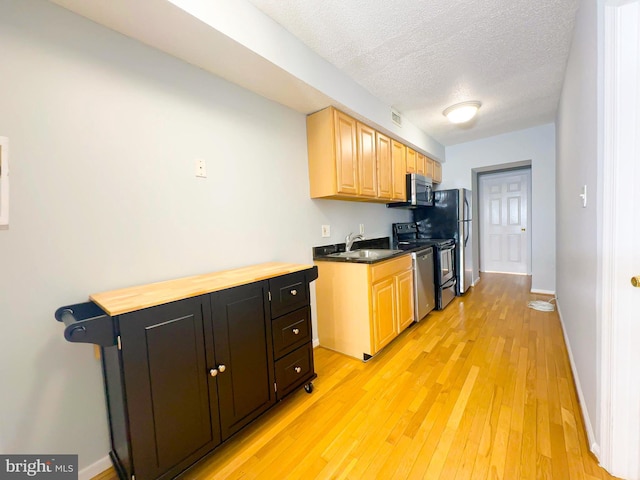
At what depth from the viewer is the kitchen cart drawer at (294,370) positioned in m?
1.61

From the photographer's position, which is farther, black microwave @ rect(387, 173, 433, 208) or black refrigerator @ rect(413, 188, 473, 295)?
black refrigerator @ rect(413, 188, 473, 295)

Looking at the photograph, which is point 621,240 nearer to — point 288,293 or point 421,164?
point 288,293

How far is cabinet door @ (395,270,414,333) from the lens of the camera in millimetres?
2586

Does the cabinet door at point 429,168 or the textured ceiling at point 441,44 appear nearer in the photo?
the textured ceiling at point 441,44

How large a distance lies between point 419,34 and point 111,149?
2010 millimetres

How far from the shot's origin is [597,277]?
119 centimetres

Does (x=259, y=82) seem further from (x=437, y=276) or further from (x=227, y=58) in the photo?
(x=437, y=276)

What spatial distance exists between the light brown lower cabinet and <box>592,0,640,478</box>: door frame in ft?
4.33

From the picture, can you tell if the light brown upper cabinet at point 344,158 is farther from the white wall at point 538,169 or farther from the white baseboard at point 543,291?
the white baseboard at point 543,291

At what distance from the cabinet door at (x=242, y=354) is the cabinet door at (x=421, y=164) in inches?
119

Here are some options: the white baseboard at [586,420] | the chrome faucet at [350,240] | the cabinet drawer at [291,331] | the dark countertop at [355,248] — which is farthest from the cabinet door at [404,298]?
the white baseboard at [586,420]

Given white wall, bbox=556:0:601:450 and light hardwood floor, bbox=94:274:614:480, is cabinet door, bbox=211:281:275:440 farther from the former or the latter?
white wall, bbox=556:0:601:450

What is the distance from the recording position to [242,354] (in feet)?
4.57

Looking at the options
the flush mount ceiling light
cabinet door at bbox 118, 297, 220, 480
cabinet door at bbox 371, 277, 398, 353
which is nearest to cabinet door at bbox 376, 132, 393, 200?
the flush mount ceiling light
